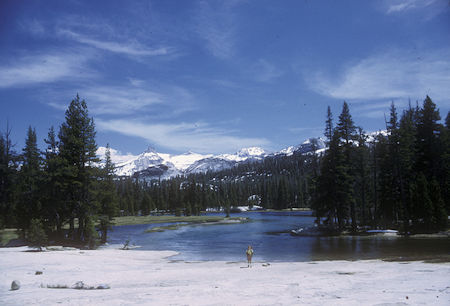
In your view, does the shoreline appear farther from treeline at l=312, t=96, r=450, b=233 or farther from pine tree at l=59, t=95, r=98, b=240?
treeline at l=312, t=96, r=450, b=233

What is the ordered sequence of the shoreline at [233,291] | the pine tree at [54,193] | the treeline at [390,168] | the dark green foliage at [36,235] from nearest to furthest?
the shoreline at [233,291] → the dark green foliage at [36,235] → the pine tree at [54,193] → the treeline at [390,168]

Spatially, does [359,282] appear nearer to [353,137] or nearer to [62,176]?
[62,176]

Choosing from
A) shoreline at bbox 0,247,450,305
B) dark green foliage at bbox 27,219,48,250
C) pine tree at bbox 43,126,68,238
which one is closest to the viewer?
shoreline at bbox 0,247,450,305

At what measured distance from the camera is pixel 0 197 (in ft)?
172

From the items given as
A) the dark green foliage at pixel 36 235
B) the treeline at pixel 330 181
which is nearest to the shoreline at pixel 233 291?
the dark green foliage at pixel 36 235

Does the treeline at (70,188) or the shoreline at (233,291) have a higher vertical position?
the treeline at (70,188)

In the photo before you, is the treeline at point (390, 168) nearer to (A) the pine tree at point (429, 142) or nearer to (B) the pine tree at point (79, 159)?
(A) the pine tree at point (429, 142)

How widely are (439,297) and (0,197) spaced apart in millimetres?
60097

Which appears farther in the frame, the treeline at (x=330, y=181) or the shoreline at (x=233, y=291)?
the treeline at (x=330, y=181)

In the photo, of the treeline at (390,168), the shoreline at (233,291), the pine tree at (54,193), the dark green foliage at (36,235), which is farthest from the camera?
the treeline at (390,168)

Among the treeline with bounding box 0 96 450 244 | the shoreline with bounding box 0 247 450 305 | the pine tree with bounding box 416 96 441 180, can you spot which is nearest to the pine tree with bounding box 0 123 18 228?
the treeline with bounding box 0 96 450 244

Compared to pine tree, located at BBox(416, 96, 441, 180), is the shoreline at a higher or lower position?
lower

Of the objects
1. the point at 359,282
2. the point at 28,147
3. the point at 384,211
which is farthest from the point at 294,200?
the point at 359,282

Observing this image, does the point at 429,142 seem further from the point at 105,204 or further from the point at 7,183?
the point at 7,183
